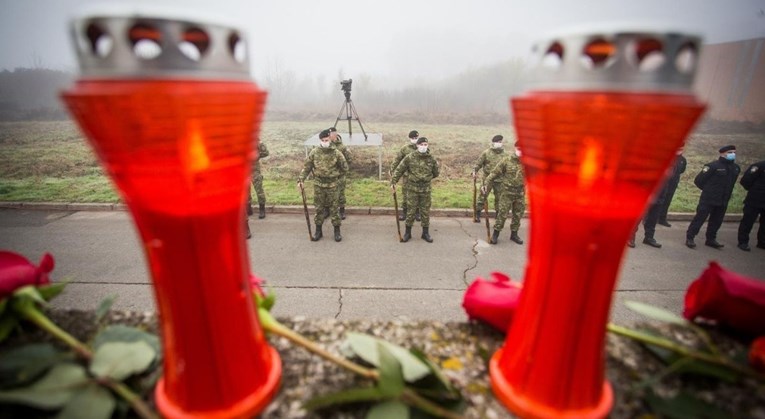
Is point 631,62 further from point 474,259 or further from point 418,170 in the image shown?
point 418,170

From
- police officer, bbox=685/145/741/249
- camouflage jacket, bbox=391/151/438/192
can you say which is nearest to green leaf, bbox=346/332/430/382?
camouflage jacket, bbox=391/151/438/192

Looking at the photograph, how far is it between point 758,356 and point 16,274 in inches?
83.6

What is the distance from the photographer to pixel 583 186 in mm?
743

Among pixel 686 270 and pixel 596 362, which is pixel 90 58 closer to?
pixel 596 362

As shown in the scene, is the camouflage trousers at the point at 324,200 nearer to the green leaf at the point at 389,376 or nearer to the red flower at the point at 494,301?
the red flower at the point at 494,301

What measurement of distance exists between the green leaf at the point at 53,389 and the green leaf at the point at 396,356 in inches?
25.4

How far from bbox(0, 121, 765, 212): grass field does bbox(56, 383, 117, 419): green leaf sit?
8.76m

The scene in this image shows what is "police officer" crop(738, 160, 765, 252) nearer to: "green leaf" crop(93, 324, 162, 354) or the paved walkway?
the paved walkway

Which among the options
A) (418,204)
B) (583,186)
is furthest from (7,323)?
(418,204)

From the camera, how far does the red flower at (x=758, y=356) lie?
3.25 feet

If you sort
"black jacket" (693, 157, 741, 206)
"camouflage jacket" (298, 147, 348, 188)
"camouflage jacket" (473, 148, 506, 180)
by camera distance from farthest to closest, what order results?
"camouflage jacket" (473, 148, 506, 180) → "camouflage jacket" (298, 147, 348, 188) → "black jacket" (693, 157, 741, 206)

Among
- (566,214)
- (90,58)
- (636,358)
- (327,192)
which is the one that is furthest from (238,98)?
(327,192)

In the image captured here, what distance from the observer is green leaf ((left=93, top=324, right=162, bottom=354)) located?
1.08 metres

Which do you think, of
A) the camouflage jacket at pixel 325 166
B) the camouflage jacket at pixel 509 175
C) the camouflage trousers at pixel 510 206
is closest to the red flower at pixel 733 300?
the camouflage trousers at pixel 510 206
